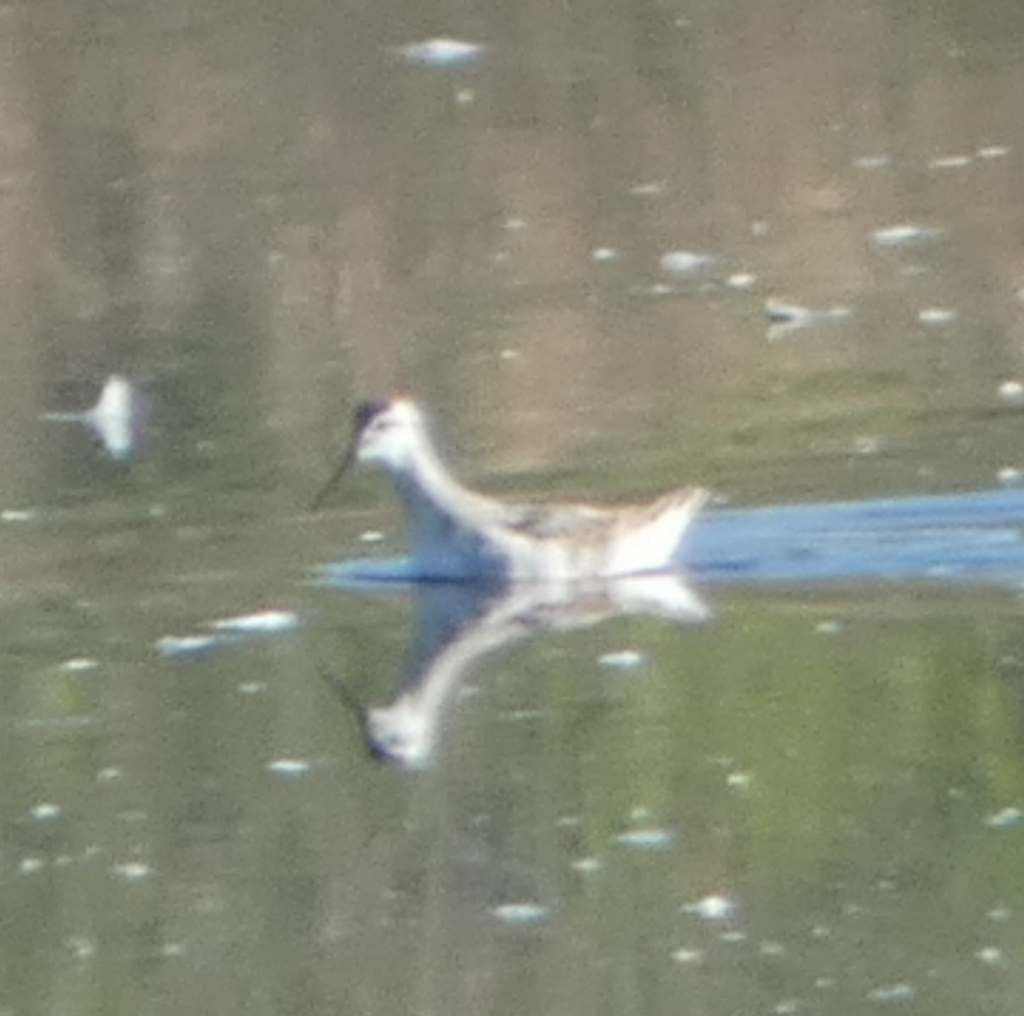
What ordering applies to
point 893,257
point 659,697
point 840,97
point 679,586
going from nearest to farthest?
point 659,697, point 679,586, point 893,257, point 840,97

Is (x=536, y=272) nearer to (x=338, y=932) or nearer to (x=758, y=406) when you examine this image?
(x=758, y=406)

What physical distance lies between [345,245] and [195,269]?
2.10 ft

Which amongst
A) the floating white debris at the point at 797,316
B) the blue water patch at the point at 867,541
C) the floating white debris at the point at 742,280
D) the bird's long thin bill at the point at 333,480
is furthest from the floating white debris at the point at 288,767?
the floating white debris at the point at 742,280

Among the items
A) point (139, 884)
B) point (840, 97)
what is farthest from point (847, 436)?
point (840, 97)

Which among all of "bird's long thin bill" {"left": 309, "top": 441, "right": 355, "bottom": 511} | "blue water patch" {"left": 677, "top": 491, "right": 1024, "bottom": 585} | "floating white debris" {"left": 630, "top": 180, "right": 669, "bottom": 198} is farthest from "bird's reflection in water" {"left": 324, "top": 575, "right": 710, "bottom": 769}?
"floating white debris" {"left": 630, "top": 180, "right": 669, "bottom": 198}

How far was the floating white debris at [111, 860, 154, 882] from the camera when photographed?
8680mm

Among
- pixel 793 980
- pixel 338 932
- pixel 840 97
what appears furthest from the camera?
pixel 840 97

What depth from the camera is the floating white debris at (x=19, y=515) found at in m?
11.8

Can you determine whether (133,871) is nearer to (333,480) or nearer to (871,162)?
(333,480)

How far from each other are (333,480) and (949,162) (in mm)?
5584

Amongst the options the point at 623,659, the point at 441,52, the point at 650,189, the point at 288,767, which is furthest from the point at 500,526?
the point at 441,52

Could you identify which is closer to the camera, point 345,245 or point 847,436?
point 847,436

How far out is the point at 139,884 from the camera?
8.62m

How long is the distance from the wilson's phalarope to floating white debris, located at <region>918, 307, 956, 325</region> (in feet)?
8.62
